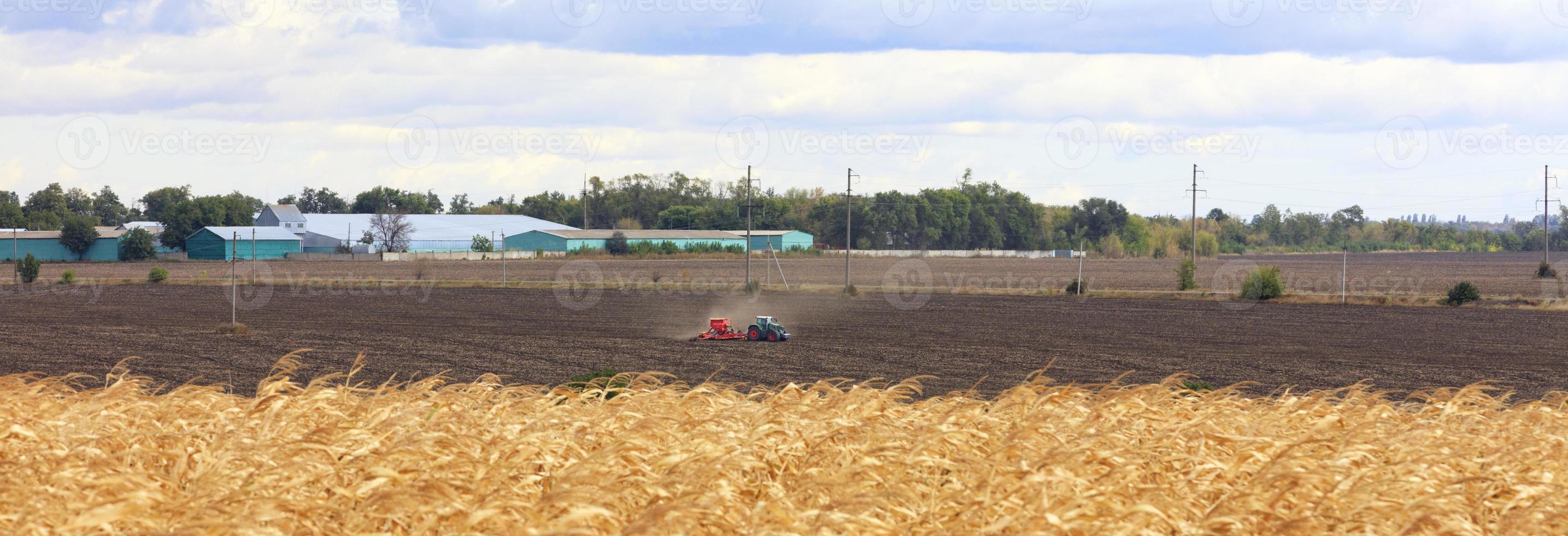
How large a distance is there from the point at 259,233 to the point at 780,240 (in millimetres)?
60829

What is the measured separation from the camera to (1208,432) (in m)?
6.18

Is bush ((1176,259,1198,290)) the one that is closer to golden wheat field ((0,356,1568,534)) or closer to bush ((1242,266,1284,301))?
bush ((1242,266,1284,301))

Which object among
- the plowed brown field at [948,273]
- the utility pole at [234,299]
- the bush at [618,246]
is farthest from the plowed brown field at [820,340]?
the bush at [618,246]

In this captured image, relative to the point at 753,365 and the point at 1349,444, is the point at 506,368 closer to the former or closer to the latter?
the point at 753,365

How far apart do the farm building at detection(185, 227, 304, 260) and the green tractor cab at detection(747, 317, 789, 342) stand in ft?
320

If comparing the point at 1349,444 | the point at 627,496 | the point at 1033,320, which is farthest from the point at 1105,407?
the point at 1033,320

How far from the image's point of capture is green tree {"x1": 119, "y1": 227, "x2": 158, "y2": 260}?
118562 mm

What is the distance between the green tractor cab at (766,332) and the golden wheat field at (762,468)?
79.4 feet

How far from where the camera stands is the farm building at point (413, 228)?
12681 centimetres

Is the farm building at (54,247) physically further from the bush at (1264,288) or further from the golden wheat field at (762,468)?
the golden wheat field at (762,468)

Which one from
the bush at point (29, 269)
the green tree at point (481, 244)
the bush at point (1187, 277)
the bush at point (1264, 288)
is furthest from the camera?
the green tree at point (481, 244)

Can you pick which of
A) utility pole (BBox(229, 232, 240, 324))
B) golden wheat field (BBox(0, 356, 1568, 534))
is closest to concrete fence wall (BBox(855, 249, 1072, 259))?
utility pole (BBox(229, 232, 240, 324))

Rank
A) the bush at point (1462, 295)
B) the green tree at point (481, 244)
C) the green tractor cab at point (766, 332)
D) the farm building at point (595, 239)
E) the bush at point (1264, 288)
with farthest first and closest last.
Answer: the farm building at point (595, 239), the green tree at point (481, 244), the bush at point (1264, 288), the bush at point (1462, 295), the green tractor cab at point (766, 332)

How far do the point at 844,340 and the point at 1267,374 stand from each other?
11856 millimetres
